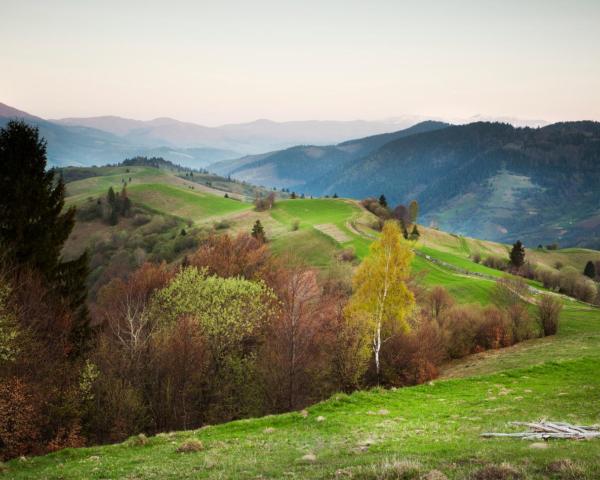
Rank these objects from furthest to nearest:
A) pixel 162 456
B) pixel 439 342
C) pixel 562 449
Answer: pixel 439 342
pixel 162 456
pixel 562 449

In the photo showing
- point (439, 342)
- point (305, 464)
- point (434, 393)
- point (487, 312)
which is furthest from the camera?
point (487, 312)

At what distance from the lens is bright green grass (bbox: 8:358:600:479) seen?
549 inches

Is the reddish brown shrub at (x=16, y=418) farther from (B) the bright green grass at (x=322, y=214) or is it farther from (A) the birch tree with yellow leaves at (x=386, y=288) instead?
(B) the bright green grass at (x=322, y=214)

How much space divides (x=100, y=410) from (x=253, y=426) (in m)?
15.0

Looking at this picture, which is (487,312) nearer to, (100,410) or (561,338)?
(561,338)

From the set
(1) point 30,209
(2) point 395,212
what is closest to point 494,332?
(1) point 30,209

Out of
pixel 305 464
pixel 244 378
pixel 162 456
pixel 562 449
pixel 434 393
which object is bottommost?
pixel 244 378

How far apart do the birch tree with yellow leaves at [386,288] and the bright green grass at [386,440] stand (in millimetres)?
8326

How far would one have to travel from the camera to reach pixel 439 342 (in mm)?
52125

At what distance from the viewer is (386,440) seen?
788 inches

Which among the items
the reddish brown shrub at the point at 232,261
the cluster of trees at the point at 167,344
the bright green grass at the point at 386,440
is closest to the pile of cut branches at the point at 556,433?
the bright green grass at the point at 386,440

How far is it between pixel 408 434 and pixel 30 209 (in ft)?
105

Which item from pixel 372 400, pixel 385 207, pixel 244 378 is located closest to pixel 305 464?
pixel 372 400

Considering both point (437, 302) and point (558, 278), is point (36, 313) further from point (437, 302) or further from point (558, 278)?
point (558, 278)
